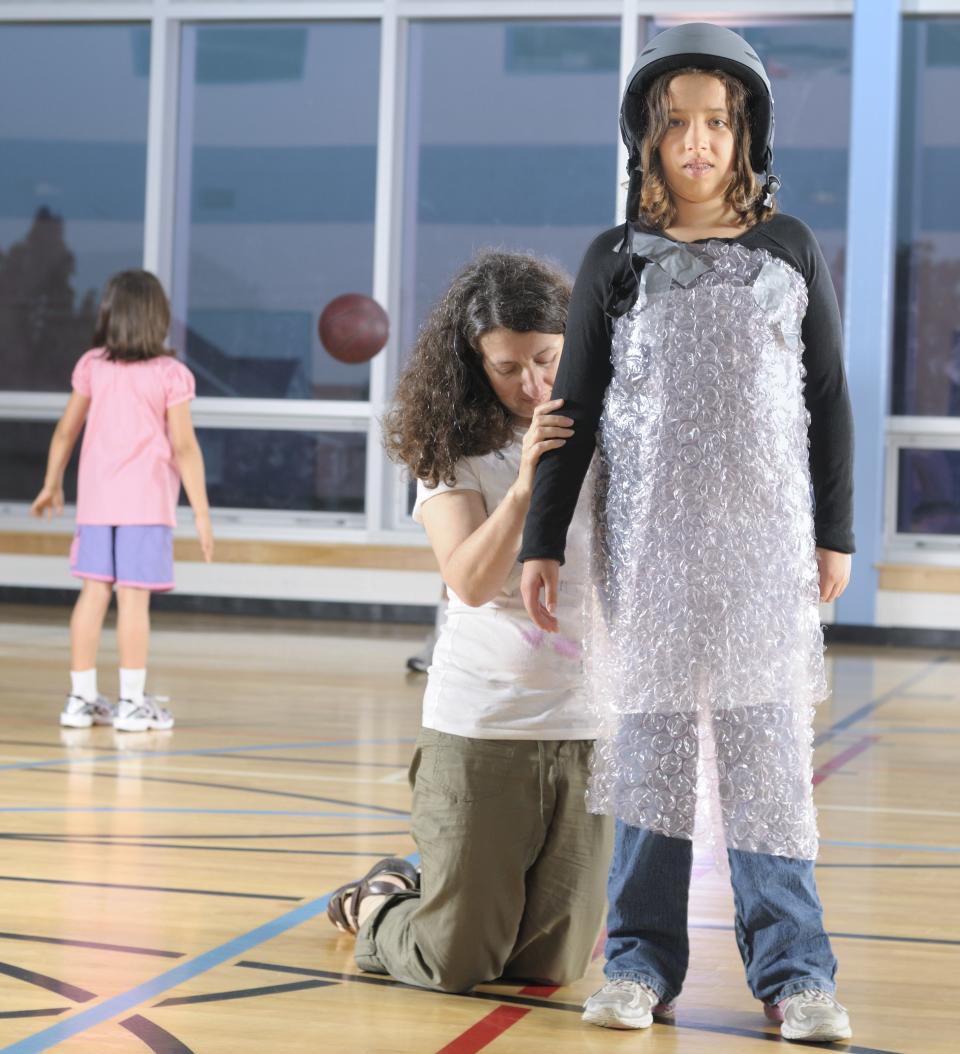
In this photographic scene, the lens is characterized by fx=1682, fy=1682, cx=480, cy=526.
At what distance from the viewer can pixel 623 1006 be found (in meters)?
1.89

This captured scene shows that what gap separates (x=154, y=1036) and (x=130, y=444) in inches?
104

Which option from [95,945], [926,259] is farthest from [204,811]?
[926,259]

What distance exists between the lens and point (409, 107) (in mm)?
8367

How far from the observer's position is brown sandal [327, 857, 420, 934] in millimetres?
2248

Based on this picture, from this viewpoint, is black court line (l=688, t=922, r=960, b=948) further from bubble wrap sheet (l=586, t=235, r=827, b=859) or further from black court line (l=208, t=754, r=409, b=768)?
black court line (l=208, t=754, r=409, b=768)

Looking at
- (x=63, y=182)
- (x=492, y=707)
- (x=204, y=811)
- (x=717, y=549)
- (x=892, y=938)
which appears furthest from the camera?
(x=63, y=182)

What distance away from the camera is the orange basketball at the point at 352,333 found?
723cm

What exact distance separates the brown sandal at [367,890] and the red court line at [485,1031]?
0.30 metres

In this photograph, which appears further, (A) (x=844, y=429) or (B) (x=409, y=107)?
(B) (x=409, y=107)

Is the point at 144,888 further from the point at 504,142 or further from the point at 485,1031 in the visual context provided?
the point at 504,142

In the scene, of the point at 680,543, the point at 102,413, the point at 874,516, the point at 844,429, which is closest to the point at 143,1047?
the point at 680,543

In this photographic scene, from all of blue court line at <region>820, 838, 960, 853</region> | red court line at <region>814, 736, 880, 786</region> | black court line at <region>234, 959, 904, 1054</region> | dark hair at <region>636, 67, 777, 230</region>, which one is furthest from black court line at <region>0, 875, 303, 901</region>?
red court line at <region>814, 736, 880, 786</region>

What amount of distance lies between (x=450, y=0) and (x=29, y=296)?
265 cm

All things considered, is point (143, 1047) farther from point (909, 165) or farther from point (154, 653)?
point (909, 165)
